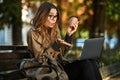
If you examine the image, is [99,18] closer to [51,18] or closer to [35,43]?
[51,18]

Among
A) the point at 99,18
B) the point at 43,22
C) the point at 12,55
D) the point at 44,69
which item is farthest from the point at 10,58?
the point at 99,18

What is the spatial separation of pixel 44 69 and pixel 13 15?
1066cm

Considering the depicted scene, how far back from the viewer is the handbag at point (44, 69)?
21.5 ft

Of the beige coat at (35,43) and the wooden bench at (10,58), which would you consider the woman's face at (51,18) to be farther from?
the wooden bench at (10,58)

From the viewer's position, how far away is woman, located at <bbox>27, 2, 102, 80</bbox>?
6.92 m

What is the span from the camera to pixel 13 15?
17172mm

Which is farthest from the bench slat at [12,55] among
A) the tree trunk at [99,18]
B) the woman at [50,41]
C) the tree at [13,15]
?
the tree trunk at [99,18]

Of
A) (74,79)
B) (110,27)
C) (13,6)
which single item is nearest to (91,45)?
(74,79)

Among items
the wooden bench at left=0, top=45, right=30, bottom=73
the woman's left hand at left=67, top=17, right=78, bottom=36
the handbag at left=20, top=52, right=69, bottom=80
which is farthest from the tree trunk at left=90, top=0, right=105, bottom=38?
the handbag at left=20, top=52, right=69, bottom=80

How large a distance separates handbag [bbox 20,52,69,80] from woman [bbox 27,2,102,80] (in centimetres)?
11

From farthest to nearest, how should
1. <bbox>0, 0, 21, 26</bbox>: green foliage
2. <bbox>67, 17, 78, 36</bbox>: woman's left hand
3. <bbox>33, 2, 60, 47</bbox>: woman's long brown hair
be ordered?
1. <bbox>0, 0, 21, 26</bbox>: green foliage
2. <bbox>67, 17, 78, 36</bbox>: woman's left hand
3. <bbox>33, 2, 60, 47</bbox>: woman's long brown hair

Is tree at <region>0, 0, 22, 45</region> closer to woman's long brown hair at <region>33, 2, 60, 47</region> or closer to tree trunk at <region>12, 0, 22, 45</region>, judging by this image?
tree trunk at <region>12, 0, 22, 45</region>

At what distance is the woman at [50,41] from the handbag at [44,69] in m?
0.11

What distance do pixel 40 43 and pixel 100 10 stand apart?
14370 millimetres
